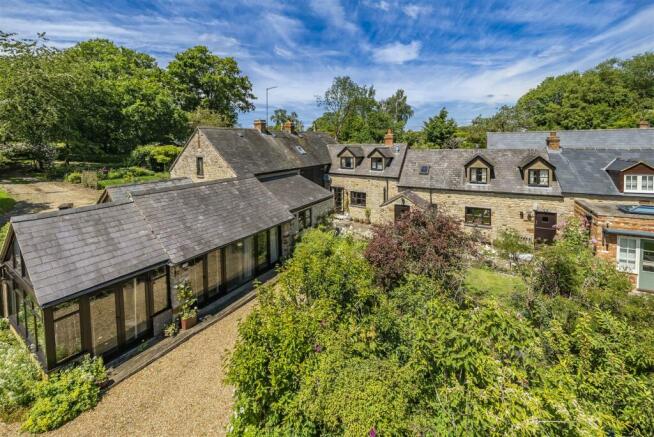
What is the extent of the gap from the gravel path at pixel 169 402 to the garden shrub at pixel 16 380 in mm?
1772

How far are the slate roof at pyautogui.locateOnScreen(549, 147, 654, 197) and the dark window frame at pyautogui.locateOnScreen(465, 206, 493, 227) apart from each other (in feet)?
15.9

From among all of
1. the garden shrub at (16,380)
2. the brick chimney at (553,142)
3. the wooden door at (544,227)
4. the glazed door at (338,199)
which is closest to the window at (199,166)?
the glazed door at (338,199)

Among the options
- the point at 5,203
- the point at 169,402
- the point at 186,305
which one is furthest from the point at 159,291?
the point at 5,203

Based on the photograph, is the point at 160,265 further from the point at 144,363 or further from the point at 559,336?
the point at 559,336

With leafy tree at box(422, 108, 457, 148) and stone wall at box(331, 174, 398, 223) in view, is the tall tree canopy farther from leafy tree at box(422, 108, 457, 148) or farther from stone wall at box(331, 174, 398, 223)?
stone wall at box(331, 174, 398, 223)

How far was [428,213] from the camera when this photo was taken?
13.3 m

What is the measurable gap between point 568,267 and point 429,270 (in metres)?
5.59

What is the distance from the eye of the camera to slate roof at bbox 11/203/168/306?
905cm

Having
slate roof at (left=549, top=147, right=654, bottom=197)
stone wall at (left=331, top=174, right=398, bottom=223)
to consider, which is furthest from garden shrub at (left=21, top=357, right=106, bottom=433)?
slate roof at (left=549, top=147, right=654, bottom=197)

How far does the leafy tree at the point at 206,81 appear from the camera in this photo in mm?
54656

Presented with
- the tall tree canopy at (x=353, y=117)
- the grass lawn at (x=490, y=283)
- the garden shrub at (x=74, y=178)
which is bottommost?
the grass lawn at (x=490, y=283)

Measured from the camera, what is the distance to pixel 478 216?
24.7 meters

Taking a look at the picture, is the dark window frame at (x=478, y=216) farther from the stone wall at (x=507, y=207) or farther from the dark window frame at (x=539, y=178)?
the dark window frame at (x=539, y=178)

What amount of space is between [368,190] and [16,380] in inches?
1004
